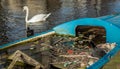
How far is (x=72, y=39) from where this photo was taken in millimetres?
14867

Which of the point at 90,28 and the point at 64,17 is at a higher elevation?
the point at 90,28

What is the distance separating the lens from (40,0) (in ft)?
137

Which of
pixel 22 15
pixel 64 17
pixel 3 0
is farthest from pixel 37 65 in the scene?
pixel 3 0

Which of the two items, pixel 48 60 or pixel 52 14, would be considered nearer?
pixel 48 60

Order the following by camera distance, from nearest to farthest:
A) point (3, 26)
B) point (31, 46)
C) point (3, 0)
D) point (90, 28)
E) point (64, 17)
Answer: point (31, 46) < point (90, 28) < point (3, 26) < point (64, 17) < point (3, 0)

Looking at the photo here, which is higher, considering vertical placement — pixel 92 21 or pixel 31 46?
pixel 92 21

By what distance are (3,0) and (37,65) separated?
1364 inches

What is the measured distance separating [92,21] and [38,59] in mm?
3636

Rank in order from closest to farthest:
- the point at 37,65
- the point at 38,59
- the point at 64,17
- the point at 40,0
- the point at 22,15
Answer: the point at 37,65, the point at 38,59, the point at 64,17, the point at 22,15, the point at 40,0

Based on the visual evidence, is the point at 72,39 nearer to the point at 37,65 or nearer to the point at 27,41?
the point at 27,41

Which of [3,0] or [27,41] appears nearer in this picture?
[27,41]

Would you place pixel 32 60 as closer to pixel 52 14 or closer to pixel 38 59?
pixel 38 59

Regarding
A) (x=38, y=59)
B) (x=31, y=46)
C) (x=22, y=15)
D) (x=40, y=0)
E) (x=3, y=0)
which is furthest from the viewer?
(x=3, y=0)

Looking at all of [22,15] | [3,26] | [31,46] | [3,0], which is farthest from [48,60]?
[3,0]
